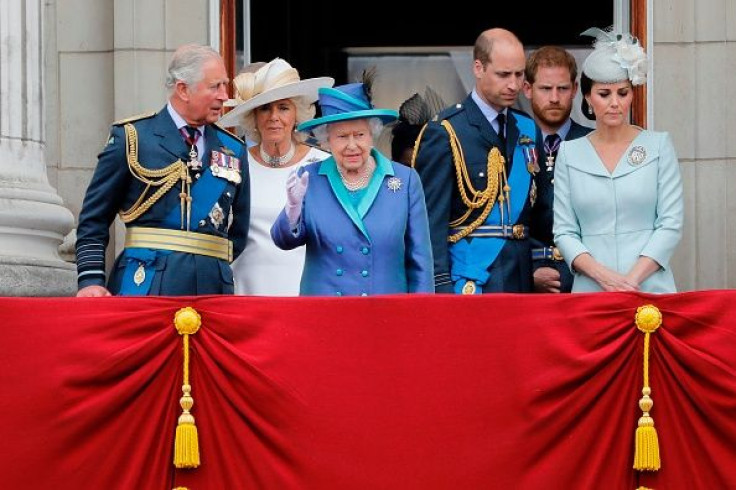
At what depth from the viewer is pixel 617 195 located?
312 inches

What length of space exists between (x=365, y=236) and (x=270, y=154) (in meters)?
1.48

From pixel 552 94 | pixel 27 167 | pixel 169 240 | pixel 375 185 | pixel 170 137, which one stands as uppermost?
pixel 552 94

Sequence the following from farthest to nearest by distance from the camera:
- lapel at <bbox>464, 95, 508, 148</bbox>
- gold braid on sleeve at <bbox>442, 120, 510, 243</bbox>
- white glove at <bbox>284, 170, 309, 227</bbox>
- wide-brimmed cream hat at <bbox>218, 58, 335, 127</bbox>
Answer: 1. wide-brimmed cream hat at <bbox>218, 58, 335, 127</bbox>
2. lapel at <bbox>464, 95, 508, 148</bbox>
3. gold braid on sleeve at <bbox>442, 120, 510, 243</bbox>
4. white glove at <bbox>284, 170, 309, 227</bbox>

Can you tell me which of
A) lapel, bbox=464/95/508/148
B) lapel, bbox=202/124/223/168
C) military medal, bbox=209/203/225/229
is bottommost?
military medal, bbox=209/203/225/229

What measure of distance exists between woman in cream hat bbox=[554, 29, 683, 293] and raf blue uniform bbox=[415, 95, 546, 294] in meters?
0.48

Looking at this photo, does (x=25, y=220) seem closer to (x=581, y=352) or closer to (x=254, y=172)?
(x=254, y=172)

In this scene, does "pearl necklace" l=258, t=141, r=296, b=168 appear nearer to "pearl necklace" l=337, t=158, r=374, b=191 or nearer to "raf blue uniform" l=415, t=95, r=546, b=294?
"raf blue uniform" l=415, t=95, r=546, b=294

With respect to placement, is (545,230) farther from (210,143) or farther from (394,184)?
(210,143)

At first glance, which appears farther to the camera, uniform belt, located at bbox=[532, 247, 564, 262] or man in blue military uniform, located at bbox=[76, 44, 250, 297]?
uniform belt, located at bbox=[532, 247, 564, 262]

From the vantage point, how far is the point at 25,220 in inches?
332

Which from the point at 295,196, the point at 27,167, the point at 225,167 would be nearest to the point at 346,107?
→ the point at 295,196

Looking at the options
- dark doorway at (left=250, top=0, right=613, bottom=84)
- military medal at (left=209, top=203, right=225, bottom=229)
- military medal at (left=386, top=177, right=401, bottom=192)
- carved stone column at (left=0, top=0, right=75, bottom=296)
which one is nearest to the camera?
military medal at (left=386, top=177, right=401, bottom=192)

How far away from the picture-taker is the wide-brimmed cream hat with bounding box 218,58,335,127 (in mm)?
8891

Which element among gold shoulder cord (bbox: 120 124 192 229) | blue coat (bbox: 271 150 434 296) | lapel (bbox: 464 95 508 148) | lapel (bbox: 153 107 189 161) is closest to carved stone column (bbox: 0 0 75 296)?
gold shoulder cord (bbox: 120 124 192 229)
